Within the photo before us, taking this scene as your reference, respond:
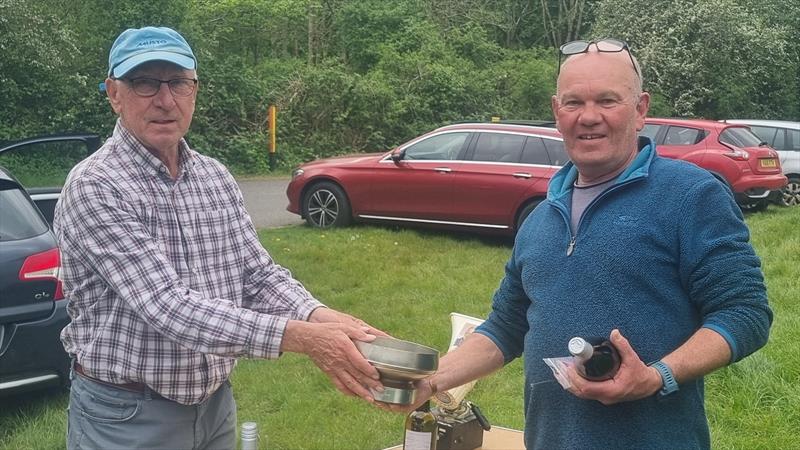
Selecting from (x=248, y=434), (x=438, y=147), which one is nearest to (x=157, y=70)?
(x=248, y=434)

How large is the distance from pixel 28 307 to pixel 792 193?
45.6ft

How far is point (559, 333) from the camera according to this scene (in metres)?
2.18

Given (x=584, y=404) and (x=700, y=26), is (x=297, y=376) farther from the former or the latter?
(x=700, y=26)

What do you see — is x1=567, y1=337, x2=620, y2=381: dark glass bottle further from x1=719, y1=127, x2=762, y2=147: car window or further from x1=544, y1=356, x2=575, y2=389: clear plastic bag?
x1=719, y1=127, x2=762, y2=147: car window

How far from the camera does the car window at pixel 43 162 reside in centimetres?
1466

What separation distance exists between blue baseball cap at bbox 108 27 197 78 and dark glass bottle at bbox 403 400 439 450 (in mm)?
1346

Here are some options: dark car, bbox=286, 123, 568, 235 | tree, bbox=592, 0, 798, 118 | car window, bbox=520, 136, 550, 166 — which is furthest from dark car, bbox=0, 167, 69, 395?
tree, bbox=592, 0, 798, 118

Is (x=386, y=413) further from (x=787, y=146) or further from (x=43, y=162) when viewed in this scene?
(x=787, y=146)

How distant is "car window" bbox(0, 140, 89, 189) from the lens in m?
14.7

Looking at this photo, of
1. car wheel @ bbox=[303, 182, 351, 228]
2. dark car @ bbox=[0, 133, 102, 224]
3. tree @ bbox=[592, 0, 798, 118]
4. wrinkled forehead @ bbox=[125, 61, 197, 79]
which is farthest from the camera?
tree @ bbox=[592, 0, 798, 118]

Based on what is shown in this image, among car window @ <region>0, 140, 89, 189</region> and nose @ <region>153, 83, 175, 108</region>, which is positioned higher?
nose @ <region>153, 83, 175, 108</region>

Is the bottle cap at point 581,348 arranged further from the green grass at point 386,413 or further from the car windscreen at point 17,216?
the car windscreen at point 17,216

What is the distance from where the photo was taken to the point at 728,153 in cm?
1272

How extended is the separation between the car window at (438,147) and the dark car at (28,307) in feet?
21.7
